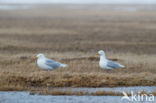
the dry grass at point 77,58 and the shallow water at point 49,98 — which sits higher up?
the dry grass at point 77,58

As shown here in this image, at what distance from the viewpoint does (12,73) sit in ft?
45.4

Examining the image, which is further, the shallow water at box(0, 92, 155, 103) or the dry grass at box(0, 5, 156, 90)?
the dry grass at box(0, 5, 156, 90)

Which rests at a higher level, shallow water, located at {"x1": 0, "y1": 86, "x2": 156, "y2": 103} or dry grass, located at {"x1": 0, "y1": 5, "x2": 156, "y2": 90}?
dry grass, located at {"x1": 0, "y1": 5, "x2": 156, "y2": 90}

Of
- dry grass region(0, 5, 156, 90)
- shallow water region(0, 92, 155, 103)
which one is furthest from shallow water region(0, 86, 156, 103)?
dry grass region(0, 5, 156, 90)

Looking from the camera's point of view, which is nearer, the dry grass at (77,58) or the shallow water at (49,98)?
the shallow water at (49,98)

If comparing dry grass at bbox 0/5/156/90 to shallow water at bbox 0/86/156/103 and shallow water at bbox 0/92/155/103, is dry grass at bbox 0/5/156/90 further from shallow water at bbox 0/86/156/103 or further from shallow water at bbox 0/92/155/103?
shallow water at bbox 0/92/155/103

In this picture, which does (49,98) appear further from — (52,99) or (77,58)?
(77,58)

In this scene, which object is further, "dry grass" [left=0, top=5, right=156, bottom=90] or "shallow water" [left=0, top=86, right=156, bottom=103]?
"dry grass" [left=0, top=5, right=156, bottom=90]

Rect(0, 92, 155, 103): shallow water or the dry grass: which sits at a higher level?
the dry grass

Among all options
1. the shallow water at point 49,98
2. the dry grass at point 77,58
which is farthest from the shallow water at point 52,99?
the dry grass at point 77,58

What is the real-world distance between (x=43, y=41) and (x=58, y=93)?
14.6m

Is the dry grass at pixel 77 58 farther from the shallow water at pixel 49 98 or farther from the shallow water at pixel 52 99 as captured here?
the shallow water at pixel 52 99

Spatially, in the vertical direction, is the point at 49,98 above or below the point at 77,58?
below

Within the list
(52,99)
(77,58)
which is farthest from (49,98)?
(77,58)
